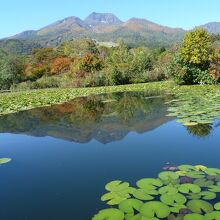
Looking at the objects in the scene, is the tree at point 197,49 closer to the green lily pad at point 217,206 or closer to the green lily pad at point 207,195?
the green lily pad at point 207,195

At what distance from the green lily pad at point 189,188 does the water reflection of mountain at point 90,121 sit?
12.4ft

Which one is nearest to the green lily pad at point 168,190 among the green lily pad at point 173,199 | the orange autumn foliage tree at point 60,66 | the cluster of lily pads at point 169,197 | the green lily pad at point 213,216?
the cluster of lily pads at point 169,197

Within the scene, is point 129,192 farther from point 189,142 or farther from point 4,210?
point 189,142

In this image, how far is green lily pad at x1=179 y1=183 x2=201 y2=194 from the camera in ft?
15.4

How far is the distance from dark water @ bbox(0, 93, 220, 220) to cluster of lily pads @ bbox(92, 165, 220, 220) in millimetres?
251

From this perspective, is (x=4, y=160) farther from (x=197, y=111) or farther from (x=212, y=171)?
(x=197, y=111)

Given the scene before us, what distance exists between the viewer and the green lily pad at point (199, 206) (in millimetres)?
4134

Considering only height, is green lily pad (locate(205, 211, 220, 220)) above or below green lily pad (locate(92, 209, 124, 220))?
below

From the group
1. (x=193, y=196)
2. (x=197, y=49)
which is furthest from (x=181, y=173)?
(x=197, y=49)

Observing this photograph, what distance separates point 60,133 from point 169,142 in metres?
3.33

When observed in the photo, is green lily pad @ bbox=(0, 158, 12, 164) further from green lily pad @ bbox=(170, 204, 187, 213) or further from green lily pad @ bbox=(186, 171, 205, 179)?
green lily pad @ bbox=(170, 204, 187, 213)

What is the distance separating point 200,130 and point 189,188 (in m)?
4.09

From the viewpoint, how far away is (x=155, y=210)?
416cm

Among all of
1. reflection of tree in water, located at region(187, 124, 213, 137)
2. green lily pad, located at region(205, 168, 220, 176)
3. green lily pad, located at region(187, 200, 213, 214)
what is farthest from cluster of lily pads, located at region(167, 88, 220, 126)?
green lily pad, located at region(187, 200, 213, 214)
